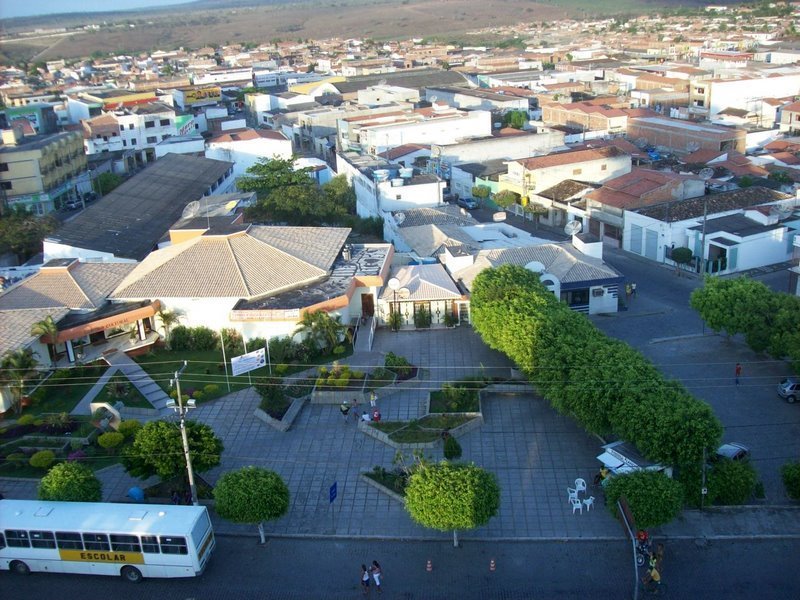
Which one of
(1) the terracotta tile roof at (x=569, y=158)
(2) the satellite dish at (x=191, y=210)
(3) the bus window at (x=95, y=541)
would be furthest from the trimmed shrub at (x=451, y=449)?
(1) the terracotta tile roof at (x=569, y=158)

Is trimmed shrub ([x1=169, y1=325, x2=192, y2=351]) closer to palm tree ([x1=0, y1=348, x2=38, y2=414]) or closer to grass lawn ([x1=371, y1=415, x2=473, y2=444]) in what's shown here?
palm tree ([x1=0, y1=348, x2=38, y2=414])

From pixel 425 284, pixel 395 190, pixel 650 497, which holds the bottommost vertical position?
pixel 425 284

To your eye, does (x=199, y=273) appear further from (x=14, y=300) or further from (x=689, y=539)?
(x=689, y=539)

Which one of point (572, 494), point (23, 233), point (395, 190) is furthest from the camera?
point (395, 190)

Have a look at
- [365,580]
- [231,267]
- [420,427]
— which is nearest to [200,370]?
[231,267]

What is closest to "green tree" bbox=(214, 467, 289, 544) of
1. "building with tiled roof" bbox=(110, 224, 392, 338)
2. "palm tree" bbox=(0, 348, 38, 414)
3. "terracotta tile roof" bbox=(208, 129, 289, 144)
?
"palm tree" bbox=(0, 348, 38, 414)

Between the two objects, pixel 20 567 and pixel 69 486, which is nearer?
pixel 20 567

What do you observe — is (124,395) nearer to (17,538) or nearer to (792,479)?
(17,538)

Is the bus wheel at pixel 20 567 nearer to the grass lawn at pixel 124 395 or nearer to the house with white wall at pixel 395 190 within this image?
the grass lawn at pixel 124 395
